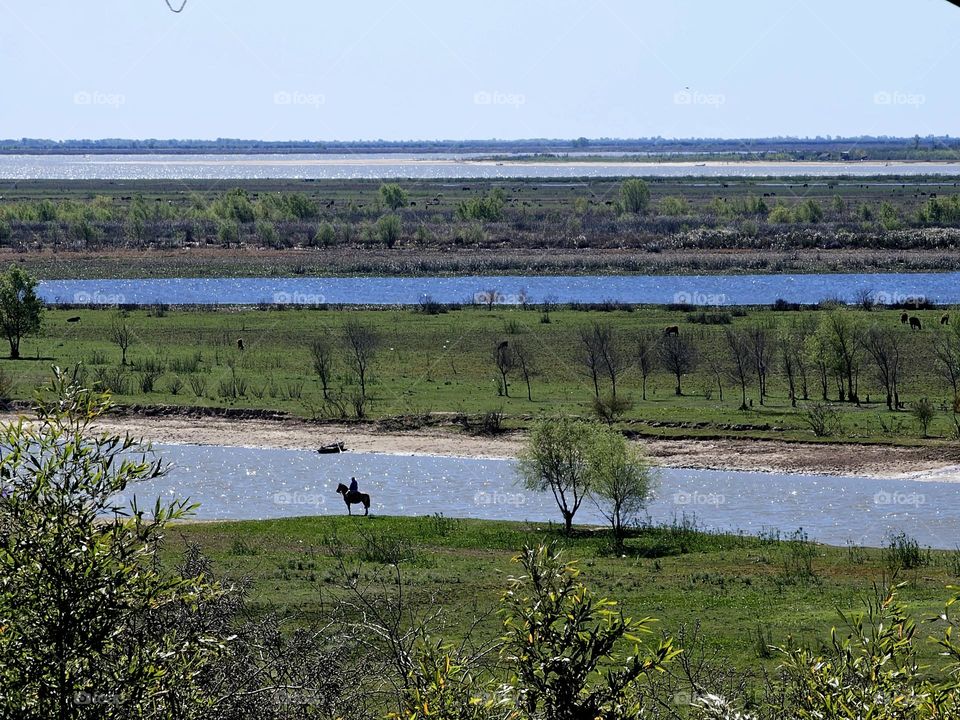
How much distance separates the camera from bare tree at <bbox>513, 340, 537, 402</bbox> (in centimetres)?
5356

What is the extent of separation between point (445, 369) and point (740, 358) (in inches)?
494

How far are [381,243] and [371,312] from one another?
150 ft

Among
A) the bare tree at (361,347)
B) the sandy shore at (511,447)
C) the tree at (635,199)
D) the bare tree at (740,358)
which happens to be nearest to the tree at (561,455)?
the sandy shore at (511,447)

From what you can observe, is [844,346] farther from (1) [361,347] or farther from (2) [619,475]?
(1) [361,347]

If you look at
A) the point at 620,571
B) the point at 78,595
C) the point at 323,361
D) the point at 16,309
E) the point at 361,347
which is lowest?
the point at 620,571

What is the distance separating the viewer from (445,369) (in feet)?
183

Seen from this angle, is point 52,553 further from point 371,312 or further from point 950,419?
point 371,312

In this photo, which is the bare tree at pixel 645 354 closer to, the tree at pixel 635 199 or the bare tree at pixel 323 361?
the bare tree at pixel 323 361

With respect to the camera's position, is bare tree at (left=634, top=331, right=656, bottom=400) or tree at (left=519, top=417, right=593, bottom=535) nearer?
tree at (left=519, top=417, right=593, bottom=535)

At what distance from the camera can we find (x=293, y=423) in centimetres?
4828

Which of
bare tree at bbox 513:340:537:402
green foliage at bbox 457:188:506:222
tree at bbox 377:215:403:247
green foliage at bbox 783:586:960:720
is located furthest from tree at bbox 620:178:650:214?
green foliage at bbox 783:586:960:720

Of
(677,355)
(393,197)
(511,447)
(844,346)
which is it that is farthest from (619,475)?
(393,197)

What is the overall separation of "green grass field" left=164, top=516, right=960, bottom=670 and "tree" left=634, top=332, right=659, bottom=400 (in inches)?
758

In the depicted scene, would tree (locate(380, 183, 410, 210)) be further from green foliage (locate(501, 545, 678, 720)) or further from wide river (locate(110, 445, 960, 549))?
green foliage (locate(501, 545, 678, 720))
